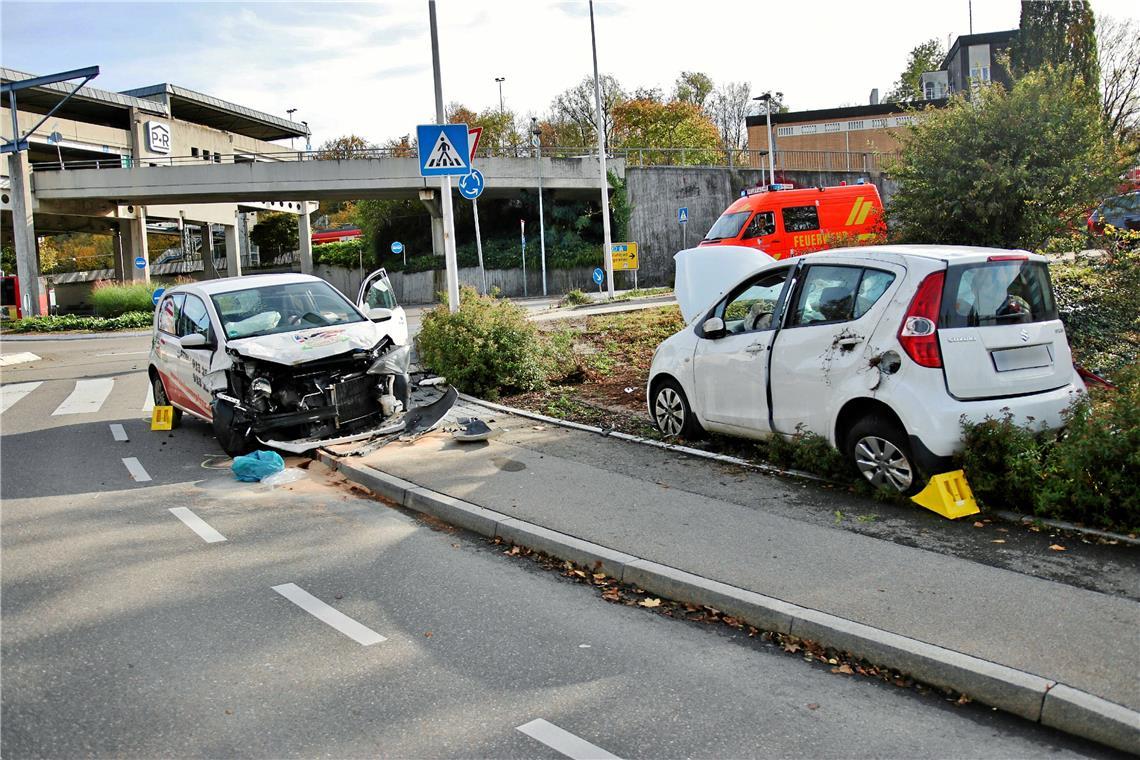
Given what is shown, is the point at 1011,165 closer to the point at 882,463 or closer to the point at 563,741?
the point at 882,463

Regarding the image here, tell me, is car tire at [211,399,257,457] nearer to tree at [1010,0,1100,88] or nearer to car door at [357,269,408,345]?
car door at [357,269,408,345]

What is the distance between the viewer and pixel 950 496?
20.7ft

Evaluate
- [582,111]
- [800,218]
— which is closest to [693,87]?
[582,111]

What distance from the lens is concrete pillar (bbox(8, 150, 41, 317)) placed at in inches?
1689

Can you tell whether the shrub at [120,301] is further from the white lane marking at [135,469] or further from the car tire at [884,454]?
the car tire at [884,454]

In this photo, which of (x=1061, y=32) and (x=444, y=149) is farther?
(x=1061, y=32)

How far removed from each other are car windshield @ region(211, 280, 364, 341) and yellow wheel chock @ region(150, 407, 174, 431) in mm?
2022

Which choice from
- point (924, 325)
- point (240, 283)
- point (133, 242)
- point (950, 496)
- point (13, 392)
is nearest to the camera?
point (950, 496)

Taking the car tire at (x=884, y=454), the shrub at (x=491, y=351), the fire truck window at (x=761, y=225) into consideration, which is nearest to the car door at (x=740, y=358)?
the car tire at (x=884, y=454)

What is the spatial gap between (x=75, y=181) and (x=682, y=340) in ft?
146

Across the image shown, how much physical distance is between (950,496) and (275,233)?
69454mm

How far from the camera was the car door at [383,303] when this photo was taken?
35.3 feet

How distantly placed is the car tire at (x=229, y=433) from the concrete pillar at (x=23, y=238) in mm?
39343

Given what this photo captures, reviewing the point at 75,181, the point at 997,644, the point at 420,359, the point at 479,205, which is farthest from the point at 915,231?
the point at 75,181
